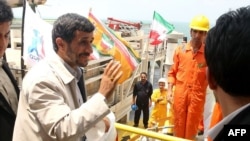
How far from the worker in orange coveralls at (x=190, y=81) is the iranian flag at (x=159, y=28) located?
6337 mm

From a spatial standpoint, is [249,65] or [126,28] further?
[126,28]

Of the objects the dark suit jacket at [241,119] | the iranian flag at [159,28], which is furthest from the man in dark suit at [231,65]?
the iranian flag at [159,28]

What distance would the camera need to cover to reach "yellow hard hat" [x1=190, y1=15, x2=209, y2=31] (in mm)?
3908

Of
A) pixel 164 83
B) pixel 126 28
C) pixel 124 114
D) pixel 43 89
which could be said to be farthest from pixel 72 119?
pixel 126 28

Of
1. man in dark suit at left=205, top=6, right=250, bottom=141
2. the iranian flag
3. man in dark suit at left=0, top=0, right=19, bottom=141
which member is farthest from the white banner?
the iranian flag

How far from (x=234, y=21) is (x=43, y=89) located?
986mm

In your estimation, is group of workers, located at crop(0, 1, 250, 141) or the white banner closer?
group of workers, located at crop(0, 1, 250, 141)

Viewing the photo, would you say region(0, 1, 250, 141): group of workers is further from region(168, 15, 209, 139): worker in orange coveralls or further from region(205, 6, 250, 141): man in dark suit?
region(168, 15, 209, 139): worker in orange coveralls

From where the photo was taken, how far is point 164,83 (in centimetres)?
770

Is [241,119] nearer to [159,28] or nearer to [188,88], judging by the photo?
[188,88]

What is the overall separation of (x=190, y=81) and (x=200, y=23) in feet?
2.28

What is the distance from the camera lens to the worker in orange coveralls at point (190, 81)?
394 centimetres

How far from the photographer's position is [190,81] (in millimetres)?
4004

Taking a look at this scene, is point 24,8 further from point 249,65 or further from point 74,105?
point 249,65
